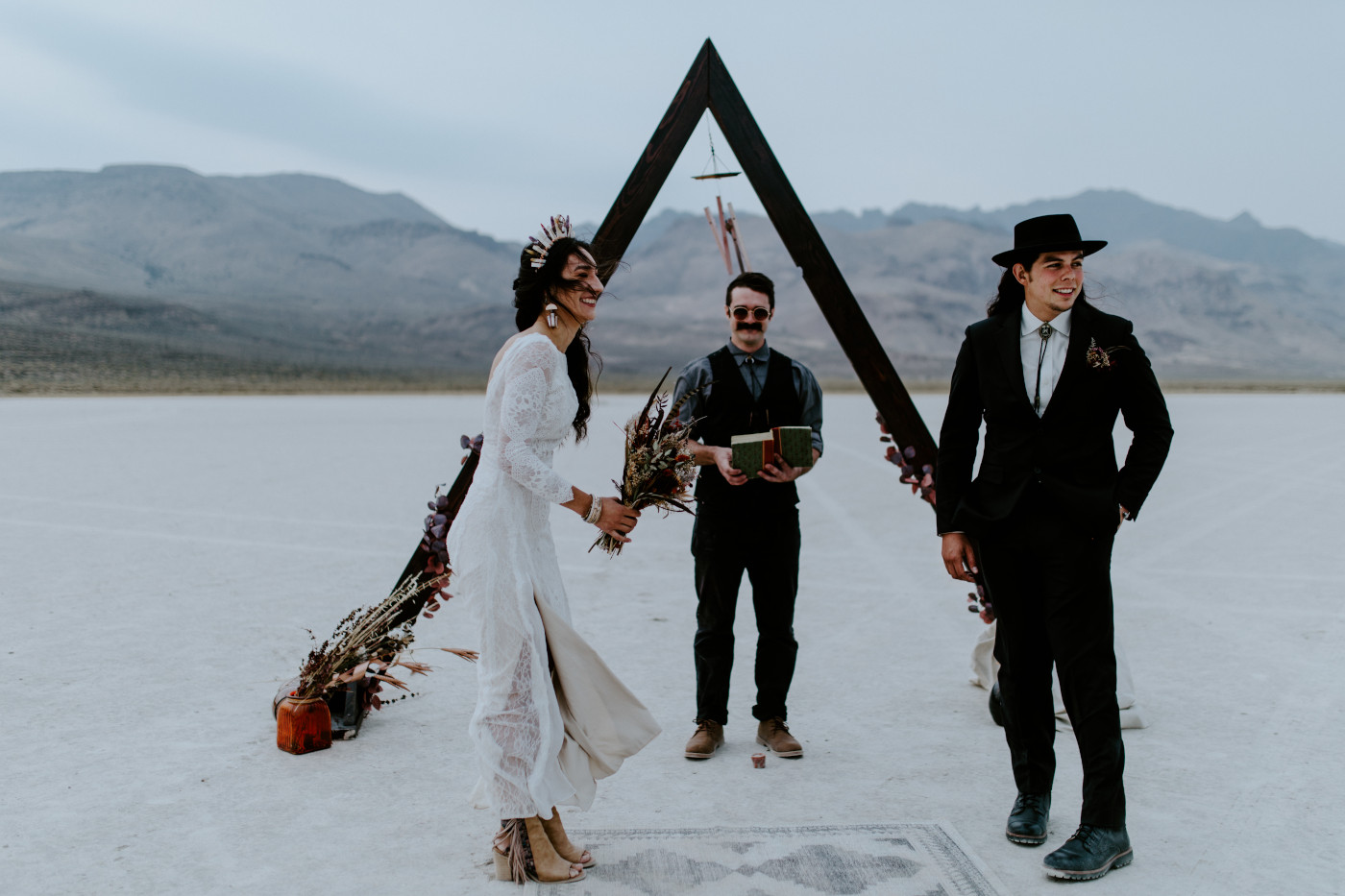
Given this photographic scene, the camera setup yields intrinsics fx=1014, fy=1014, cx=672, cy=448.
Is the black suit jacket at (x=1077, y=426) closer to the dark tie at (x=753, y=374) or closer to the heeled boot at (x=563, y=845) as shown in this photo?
the dark tie at (x=753, y=374)

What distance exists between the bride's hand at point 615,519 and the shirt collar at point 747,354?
136 cm

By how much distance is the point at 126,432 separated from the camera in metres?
21.6

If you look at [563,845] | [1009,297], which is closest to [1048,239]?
[1009,297]

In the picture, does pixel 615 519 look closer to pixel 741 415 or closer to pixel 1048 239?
pixel 741 415

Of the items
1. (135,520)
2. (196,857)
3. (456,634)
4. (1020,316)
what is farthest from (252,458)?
(1020,316)

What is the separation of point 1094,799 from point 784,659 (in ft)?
4.91

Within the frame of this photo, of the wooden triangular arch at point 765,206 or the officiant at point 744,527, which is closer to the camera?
the officiant at point 744,527

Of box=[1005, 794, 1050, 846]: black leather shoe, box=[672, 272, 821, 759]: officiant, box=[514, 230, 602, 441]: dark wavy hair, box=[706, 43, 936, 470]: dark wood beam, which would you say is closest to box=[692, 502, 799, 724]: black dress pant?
box=[672, 272, 821, 759]: officiant

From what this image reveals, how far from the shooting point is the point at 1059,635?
349 centimetres

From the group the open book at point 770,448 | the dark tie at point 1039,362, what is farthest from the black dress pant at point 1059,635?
the open book at point 770,448

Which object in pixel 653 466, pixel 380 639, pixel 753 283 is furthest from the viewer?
pixel 380 639

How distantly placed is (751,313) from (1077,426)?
154cm

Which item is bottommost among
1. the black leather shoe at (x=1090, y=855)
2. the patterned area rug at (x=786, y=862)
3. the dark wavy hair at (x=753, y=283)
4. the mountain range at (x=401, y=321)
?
the patterned area rug at (x=786, y=862)

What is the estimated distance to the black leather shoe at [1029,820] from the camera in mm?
3545
